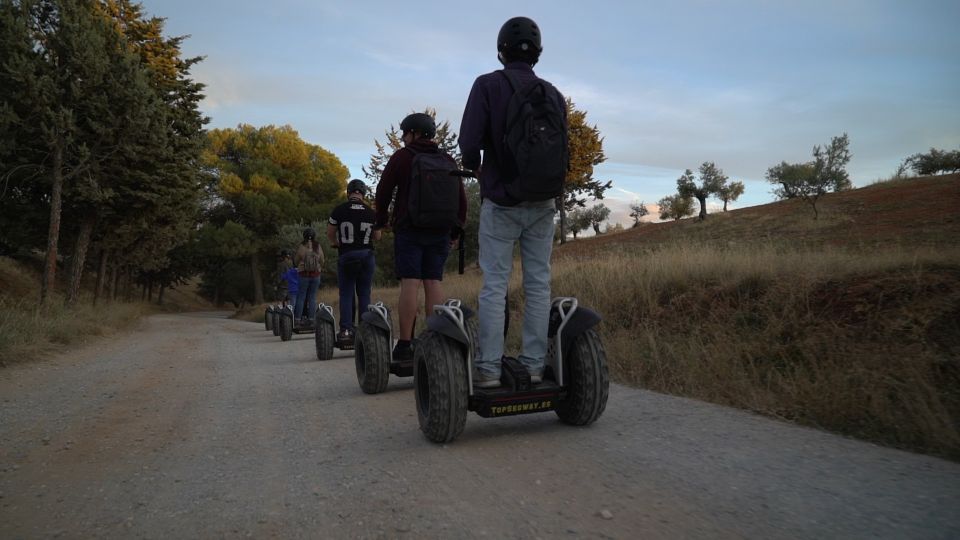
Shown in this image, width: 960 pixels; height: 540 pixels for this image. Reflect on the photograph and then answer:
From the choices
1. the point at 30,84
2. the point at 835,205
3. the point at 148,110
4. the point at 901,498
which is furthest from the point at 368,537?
the point at 835,205

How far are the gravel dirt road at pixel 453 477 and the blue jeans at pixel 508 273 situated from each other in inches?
18.4

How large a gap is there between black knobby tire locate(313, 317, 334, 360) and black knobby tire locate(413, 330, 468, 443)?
439 centimetres

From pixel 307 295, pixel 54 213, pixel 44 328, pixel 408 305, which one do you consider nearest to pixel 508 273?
pixel 408 305

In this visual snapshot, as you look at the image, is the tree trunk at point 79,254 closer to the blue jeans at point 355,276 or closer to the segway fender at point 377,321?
the blue jeans at point 355,276

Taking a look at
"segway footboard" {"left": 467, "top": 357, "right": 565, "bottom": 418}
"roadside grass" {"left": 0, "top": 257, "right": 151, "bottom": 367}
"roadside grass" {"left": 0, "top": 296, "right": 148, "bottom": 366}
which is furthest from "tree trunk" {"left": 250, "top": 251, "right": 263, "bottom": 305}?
"segway footboard" {"left": 467, "top": 357, "right": 565, "bottom": 418}

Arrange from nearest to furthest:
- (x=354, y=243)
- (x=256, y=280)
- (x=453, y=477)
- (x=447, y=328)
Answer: (x=453, y=477) < (x=447, y=328) < (x=354, y=243) < (x=256, y=280)

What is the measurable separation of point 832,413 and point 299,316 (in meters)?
9.54

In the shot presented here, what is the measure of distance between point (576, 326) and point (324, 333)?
4775 mm

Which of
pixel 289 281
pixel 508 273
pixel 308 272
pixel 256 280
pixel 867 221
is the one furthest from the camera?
pixel 256 280

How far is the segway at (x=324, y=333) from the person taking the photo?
280 inches

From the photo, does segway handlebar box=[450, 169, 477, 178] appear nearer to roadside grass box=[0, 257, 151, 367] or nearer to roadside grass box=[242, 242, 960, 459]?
roadside grass box=[242, 242, 960, 459]

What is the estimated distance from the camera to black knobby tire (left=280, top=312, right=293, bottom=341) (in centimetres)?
1090

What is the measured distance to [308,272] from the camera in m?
10.2

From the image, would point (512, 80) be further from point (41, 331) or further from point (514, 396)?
point (41, 331)
